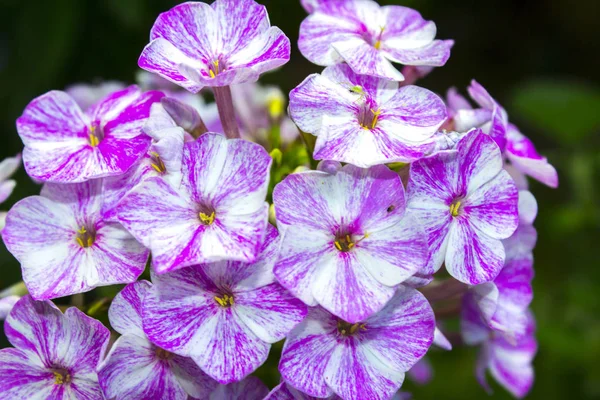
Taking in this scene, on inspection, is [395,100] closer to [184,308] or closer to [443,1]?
[184,308]

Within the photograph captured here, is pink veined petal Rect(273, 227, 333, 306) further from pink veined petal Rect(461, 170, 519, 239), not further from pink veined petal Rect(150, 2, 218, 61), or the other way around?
pink veined petal Rect(150, 2, 218, 61)

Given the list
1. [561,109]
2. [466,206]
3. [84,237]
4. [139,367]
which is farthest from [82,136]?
[561,109]

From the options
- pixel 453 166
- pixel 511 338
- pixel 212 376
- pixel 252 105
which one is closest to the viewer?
pixel 212 376

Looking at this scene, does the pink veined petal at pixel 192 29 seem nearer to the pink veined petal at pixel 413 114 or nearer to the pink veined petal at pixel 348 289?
the pink veined petal at pixel 413 114

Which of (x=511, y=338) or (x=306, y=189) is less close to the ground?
(x=306, y=189)

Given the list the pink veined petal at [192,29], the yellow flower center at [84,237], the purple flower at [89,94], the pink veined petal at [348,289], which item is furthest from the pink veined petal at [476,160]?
the purple flower at [89,94]

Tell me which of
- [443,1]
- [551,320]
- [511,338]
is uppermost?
[511,338]

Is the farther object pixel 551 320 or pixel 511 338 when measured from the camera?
pixel 551 320

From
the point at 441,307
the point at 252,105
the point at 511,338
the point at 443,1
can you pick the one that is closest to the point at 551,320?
the point at 441,307
